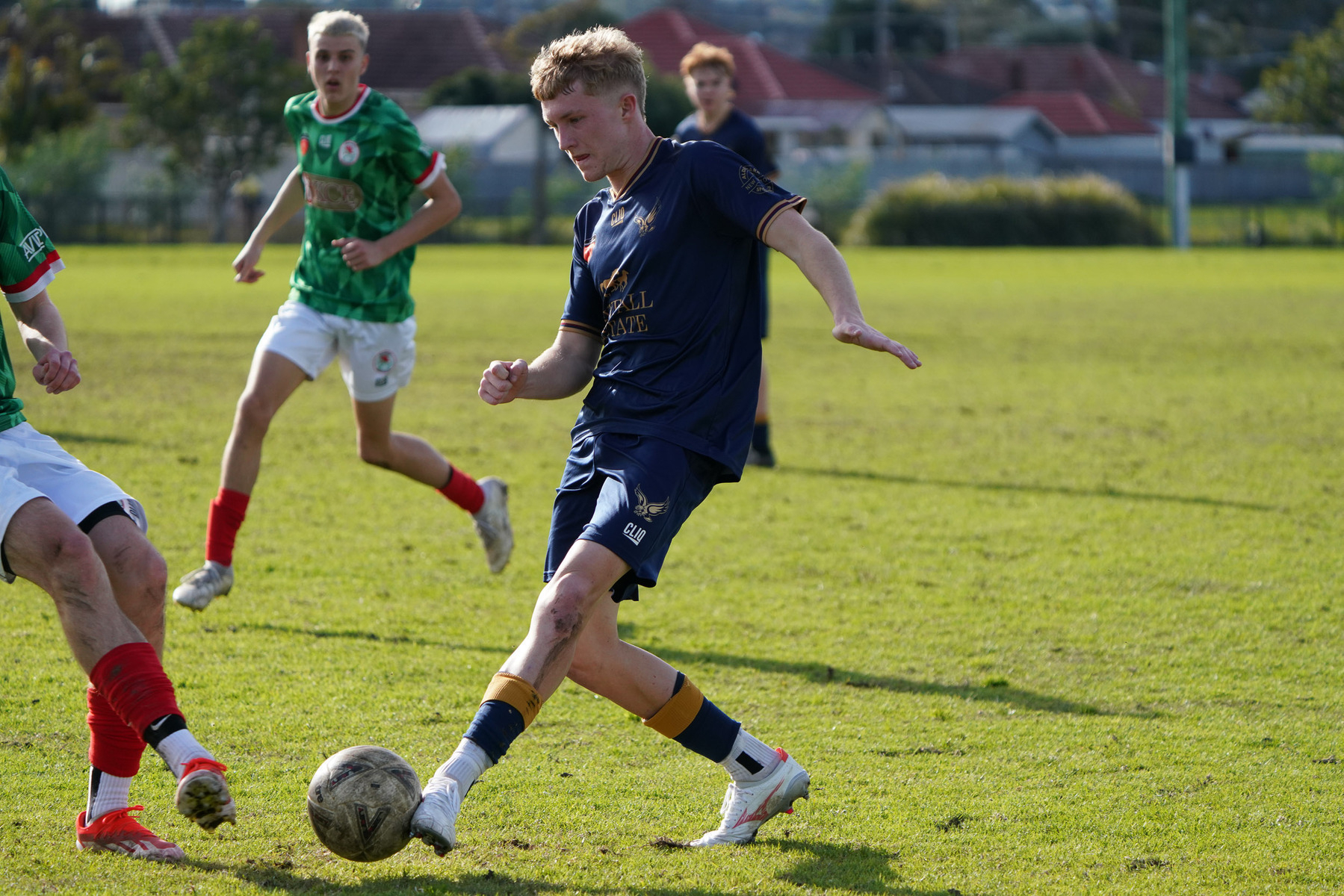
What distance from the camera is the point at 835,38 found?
105250 mm

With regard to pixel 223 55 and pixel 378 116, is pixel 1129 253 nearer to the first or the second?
pixel 223 55

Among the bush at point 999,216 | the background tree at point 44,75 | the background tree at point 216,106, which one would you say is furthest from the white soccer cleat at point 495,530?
the background tree at point 44,75

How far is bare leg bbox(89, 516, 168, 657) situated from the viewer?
383cm

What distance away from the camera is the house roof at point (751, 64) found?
7394 cm

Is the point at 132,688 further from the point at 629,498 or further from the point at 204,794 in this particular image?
the point at 629,498

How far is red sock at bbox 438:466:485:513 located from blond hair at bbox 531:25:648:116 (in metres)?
3.47

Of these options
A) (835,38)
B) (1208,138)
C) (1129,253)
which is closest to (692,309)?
(1129,253)

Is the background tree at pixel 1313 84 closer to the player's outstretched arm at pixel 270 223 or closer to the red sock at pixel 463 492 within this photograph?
the red sock at pixel 463 492

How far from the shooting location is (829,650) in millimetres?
5840

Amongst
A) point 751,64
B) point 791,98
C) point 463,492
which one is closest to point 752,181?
point 463,492

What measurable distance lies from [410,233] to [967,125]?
251ft

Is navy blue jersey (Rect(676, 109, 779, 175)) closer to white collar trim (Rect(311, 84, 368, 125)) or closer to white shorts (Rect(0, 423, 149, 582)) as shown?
white collar trim (Rect(311, 84, 368, 125))

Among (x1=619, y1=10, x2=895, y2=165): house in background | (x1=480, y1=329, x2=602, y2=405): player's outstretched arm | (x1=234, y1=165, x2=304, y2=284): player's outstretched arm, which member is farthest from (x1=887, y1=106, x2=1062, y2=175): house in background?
(x1=480, y1=329, x2=602, y2=405): player's outstretched arm

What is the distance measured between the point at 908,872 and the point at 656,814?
0.76 metres
